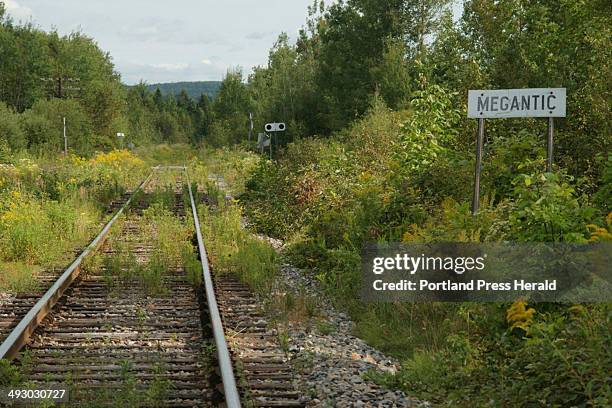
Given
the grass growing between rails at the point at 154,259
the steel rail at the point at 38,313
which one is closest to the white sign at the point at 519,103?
the grass growing between rails at the point at 154,259

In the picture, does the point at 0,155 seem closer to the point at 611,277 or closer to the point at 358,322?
the point at 358,322

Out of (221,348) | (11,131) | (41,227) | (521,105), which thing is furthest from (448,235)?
(11,131)

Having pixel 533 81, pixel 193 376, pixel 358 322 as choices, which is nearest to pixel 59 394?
pixel 193 376

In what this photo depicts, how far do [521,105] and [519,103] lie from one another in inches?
1.3

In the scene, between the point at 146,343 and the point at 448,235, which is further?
the point at 448,235

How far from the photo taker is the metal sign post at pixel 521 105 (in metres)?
7.54

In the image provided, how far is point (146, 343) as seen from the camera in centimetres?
677

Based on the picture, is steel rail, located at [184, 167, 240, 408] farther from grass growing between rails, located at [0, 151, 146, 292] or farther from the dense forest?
grass growing between rails, located at [0, 151, 146, 292]

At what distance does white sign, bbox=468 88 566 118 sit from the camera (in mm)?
7559

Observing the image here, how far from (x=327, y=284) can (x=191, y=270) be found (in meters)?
1.94

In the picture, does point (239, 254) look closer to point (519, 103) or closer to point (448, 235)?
point (448, 235)

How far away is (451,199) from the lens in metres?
9.77

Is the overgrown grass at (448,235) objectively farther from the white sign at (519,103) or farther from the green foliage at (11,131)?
the green foliage at (11,131)

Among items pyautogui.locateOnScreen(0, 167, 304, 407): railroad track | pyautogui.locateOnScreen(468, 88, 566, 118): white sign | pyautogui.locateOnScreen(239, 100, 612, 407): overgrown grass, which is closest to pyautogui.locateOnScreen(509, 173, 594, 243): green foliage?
pyautogui.locateOnScreen(239, 100, 612, 407): overgrown grass
